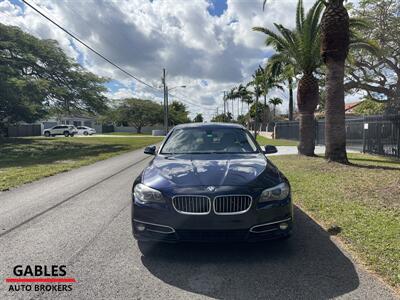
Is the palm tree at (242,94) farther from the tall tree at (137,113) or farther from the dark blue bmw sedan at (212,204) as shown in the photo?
the dark blue bmw sedan at (212,204)

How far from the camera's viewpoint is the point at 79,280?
3.32 metres

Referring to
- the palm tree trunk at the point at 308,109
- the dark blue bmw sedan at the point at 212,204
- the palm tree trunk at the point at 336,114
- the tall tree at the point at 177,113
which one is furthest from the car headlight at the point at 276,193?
the tall tree at the point at 177,113

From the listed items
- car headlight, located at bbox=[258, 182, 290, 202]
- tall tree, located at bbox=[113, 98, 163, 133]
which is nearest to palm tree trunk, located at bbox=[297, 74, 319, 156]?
car headlight, located at bbox=[258, 182, 290, 202]

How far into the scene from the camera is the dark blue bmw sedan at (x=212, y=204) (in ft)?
11.5

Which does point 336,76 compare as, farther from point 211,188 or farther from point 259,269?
point 259,269

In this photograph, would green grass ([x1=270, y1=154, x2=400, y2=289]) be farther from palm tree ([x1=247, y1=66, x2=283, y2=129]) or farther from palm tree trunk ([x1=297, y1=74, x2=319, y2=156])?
palm tree ([x1=247, y1=66, x2=283, y2=129])

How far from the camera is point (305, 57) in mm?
14969

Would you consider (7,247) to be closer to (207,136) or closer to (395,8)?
(207,136)

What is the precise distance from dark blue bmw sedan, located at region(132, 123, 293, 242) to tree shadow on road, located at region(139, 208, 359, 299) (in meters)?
0.31

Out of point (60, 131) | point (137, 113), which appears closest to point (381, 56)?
point (60, 131)

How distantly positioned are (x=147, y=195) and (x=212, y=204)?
76 cm

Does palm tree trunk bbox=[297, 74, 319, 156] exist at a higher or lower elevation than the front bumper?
higher

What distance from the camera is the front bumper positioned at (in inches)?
138

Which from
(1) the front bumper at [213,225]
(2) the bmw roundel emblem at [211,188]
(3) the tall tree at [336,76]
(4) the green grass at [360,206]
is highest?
(3) the tall tree at [336,76]
